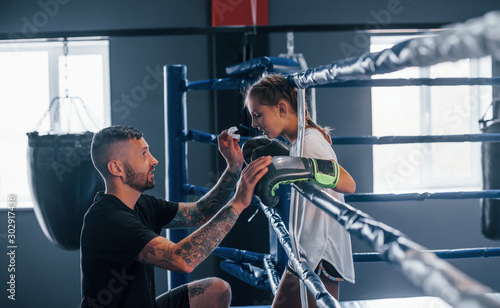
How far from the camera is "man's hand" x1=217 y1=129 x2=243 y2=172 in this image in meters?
1.44

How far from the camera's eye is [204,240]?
1.19 m

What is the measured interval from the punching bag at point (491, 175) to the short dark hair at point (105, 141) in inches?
92.0

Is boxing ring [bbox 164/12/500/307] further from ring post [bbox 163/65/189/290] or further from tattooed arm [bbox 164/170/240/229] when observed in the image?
tattooed arm [bbox 164/170/240/229]

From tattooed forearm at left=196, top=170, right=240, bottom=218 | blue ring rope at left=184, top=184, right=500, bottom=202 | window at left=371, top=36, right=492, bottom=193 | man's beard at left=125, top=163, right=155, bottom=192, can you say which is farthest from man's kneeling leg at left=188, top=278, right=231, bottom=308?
window at left=371, top=36, right=492, bottom=193

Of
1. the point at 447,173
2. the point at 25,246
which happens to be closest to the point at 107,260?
the point at 25,246

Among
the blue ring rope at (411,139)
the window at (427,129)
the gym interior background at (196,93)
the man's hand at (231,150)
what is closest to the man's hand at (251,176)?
the man's hand at (231,150)

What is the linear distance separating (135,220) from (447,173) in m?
3.44

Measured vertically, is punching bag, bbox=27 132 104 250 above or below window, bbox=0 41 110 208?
below

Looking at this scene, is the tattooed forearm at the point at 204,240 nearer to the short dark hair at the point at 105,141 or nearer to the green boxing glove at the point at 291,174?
the green boxing glove at the point at 291,174

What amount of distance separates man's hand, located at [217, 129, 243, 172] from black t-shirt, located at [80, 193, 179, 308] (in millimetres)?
365

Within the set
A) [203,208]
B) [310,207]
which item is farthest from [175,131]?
[310,207]

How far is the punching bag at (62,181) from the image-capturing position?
8.05ft

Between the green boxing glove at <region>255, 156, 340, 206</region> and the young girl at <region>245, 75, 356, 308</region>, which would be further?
the young girl at <region>245, 75, 356, 308</region>

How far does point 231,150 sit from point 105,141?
0.39 m
